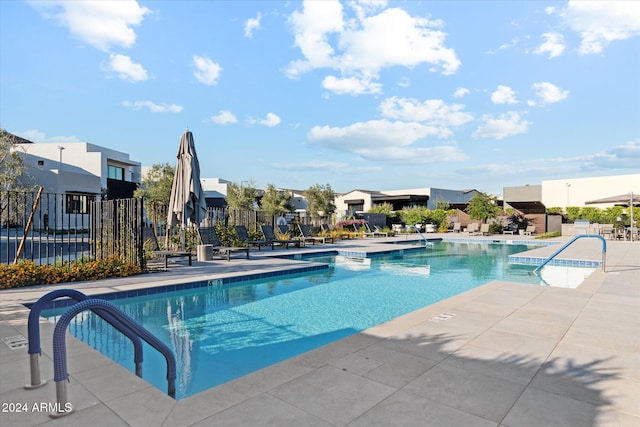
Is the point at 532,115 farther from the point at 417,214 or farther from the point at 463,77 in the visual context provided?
the point at 417,214

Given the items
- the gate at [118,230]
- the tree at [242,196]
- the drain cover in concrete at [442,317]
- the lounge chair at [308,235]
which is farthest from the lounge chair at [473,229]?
the gate at [118,230]

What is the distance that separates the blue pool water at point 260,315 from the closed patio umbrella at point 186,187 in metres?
3.53

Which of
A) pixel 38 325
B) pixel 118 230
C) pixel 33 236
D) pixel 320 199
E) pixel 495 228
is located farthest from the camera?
pixel 320 199

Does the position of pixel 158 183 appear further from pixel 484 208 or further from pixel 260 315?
pixel 484 208

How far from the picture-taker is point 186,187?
399 inches

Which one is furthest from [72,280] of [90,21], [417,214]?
[417,214]

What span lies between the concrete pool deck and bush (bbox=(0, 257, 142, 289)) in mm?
2156

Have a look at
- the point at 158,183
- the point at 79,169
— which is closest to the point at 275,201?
the point at 158,183

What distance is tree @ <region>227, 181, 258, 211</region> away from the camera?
3017cm

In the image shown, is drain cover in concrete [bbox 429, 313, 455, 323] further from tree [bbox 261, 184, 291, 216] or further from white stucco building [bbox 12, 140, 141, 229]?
white stucco building [bbox 12, 140, 141, 229]

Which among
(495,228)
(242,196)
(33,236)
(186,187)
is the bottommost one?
(495,228)

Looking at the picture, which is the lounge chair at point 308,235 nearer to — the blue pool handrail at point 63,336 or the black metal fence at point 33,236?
the black metal fence at point 33,236

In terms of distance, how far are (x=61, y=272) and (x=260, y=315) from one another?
4089 mm

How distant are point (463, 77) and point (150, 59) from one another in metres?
12.6
